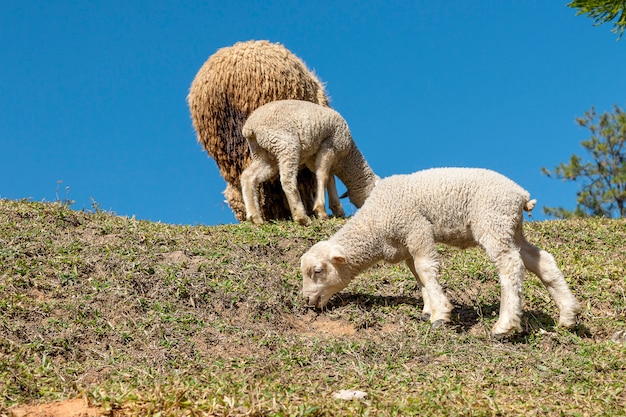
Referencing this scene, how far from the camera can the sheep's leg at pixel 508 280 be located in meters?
7.70

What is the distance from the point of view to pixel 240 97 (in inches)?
529

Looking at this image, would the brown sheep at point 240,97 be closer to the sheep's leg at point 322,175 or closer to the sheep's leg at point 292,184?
the sheep's leg at point 322,175

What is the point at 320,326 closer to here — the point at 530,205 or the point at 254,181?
the point at 530,205

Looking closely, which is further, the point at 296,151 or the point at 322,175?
the point at 322,175

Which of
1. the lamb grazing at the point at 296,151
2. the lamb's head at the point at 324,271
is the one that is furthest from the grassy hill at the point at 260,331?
the lamb grazing at the point at 296,151

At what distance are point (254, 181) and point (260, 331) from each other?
15.5ft

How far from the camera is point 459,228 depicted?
7.89 m

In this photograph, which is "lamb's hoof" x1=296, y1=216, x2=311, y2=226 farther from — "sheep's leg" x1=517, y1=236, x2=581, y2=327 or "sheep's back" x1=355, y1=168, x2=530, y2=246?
"sheep's leg" x1=517, y1=236, x2=581, y2=327

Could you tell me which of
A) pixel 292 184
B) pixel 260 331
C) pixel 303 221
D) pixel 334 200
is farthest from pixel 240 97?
pixel 260 331

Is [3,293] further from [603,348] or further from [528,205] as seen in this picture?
[603,348]

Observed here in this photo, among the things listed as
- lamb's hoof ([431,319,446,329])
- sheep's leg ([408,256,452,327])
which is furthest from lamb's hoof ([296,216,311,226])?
lamb's hoof ([431,319,446,329])

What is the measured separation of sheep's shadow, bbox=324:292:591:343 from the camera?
26.7 ft

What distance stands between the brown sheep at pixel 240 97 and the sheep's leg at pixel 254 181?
130cm

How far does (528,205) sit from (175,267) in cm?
378
